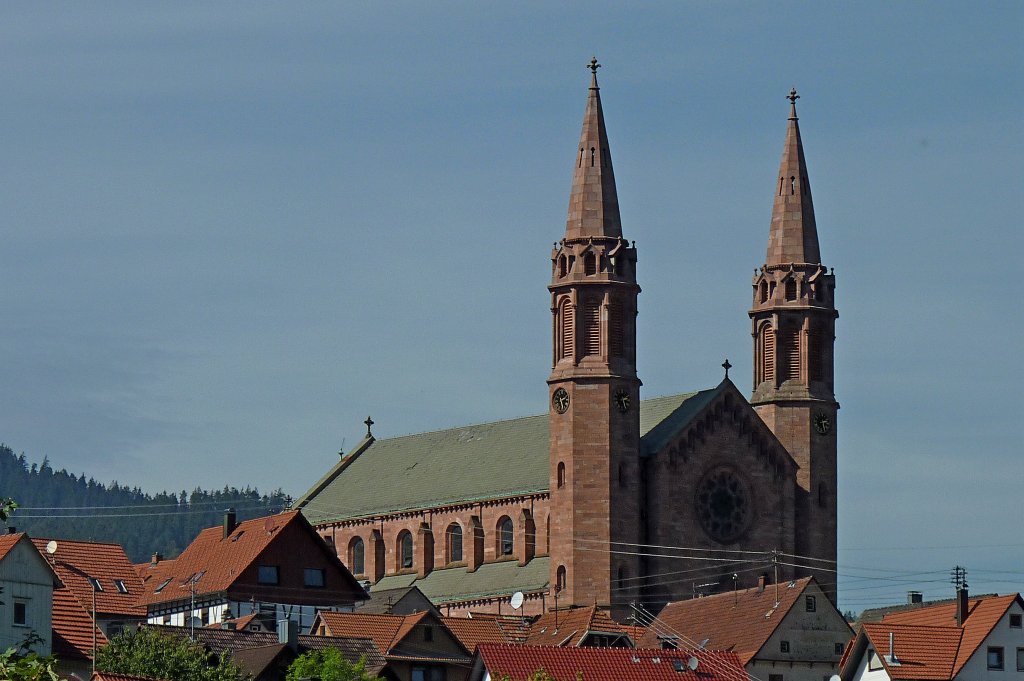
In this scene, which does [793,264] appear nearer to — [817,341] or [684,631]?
[817,341]

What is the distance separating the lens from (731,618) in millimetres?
108750

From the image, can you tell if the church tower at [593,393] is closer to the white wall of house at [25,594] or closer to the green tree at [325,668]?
the green tree at [325,668]

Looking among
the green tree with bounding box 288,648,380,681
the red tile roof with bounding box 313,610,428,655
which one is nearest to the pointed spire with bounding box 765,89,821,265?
the red tile roof with bounding box 313,610,428,655

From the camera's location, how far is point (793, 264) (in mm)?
129750

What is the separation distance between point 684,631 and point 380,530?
32.7m

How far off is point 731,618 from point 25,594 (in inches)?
1556

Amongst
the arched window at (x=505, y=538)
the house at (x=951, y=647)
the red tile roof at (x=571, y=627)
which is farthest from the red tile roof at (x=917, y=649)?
the arched window at (x=505, y=538)

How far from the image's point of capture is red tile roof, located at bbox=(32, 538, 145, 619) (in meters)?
94.9

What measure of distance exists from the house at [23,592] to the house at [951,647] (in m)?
30.9

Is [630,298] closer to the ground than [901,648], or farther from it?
farther from it

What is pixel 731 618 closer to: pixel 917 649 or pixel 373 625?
pixel 917 649

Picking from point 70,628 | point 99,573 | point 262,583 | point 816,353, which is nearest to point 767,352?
point 816,353

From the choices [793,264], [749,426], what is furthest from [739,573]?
[793,264]

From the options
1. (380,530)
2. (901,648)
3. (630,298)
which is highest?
(630,298)
